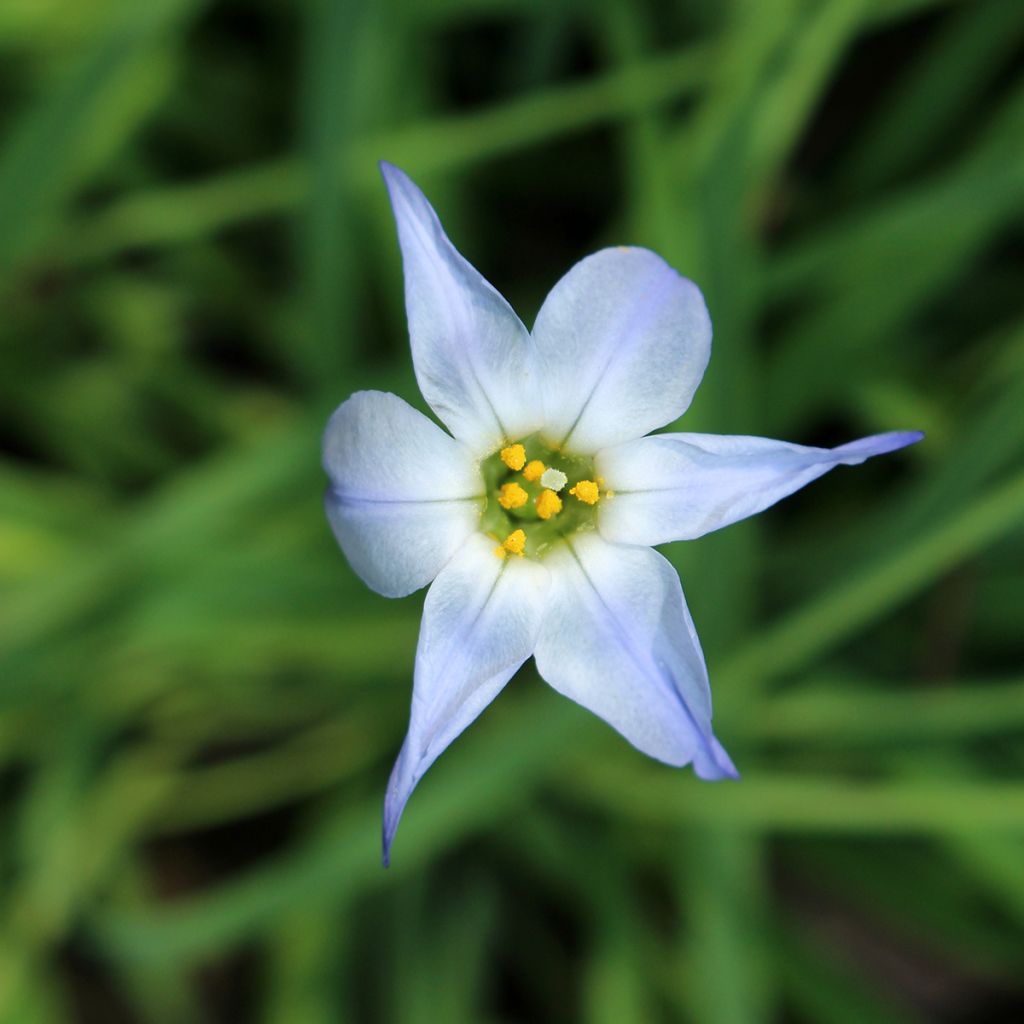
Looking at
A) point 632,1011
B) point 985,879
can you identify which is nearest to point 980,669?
A: point 985,879

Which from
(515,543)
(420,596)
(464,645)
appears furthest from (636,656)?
(420,596)

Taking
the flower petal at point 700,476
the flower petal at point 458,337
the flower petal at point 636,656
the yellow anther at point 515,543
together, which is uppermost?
the flower petal at point 458,337

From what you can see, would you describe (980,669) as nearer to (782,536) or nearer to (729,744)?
(782,536)

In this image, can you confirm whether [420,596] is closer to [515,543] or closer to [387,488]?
[515,543]

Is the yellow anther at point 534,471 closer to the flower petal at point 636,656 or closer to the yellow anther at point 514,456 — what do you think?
the yellow anther at point 514,456

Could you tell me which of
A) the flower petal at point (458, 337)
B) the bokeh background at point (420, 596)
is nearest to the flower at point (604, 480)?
the flower petal at point (458, 337)

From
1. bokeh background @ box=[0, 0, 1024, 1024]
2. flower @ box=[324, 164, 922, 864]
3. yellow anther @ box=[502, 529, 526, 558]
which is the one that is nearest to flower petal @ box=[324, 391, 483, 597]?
flower @ box=[324, 164, 922, 864]
